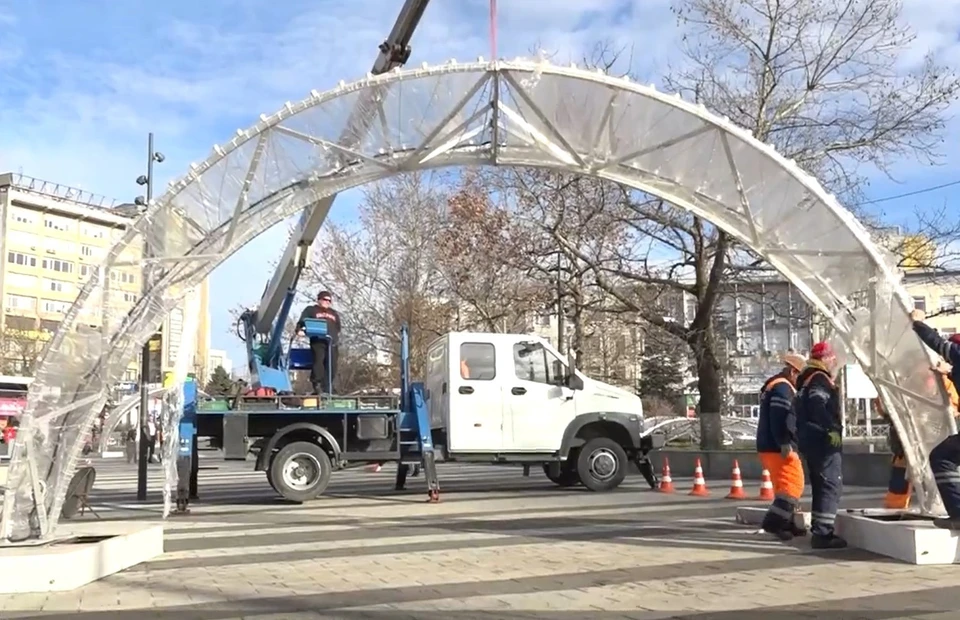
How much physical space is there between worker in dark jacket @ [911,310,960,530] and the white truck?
24.7 ft

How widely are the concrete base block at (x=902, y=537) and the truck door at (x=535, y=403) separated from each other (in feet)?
21.9

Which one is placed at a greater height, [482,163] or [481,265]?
[481,265]

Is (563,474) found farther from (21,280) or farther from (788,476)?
(21,280)

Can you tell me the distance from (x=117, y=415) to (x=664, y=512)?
32.4ft

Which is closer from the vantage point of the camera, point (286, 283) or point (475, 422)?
point (475, 422)

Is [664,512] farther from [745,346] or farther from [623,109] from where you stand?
[745,346]

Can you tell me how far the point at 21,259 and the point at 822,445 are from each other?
95.6 meters

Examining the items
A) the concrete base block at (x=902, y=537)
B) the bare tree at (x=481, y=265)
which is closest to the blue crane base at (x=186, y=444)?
the concrete base block at (x=902, y=537)

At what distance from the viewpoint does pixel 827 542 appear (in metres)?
8.69

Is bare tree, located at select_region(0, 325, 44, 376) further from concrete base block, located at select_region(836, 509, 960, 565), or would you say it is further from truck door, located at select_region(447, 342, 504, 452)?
concrete base block, located at select_region(836, 509, 960, 565)

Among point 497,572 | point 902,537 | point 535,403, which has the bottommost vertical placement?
point 497,572

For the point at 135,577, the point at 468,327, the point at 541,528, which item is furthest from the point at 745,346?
the point at 135,577

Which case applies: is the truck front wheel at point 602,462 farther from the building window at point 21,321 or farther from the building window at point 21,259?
the building window at point 21,259

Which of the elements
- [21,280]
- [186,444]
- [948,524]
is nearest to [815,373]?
[948,524]
